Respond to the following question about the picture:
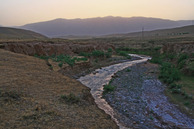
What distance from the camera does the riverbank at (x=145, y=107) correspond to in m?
8.21

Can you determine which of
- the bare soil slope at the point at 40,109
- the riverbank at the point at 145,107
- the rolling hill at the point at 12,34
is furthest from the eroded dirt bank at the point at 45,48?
the rolling hill at the point at 12,34

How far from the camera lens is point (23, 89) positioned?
9305mm

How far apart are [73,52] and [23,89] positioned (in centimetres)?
2113

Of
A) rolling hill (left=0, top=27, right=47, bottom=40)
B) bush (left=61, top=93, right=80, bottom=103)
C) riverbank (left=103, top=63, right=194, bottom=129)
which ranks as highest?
rolling hill (left=0, top=27, right=47, bottom=40)

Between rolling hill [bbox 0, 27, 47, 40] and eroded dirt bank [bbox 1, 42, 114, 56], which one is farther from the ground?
rolling hill [bbox 0, 27, 47, 40]

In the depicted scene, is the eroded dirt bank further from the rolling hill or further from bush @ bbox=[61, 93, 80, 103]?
the rolling hill

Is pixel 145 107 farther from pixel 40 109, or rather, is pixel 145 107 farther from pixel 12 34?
pixel 12 34

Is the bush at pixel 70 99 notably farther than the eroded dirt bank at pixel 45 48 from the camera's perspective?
No

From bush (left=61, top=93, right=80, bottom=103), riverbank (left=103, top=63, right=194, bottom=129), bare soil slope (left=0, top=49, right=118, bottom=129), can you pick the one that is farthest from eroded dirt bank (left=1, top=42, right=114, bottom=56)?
bush (left=61, top=93, right=80, bottom=103)

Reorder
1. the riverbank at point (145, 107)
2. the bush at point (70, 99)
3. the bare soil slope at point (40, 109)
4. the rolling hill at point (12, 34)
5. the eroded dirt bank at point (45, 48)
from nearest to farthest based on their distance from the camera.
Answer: the bare soil slope at point (40, 109), the riverbank at point (145, 107), the bush at point (70, 99), the eroded dirt bank at point (45, 48), the rolling hill at point (12, 34)

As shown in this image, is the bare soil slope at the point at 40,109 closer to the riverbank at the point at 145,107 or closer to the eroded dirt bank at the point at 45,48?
the riverbank at the point at 145,107

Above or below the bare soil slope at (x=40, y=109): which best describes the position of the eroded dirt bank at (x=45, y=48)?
above

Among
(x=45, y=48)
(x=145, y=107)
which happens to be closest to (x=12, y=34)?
(x=45, y=48)

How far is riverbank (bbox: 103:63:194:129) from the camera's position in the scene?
8211mm
